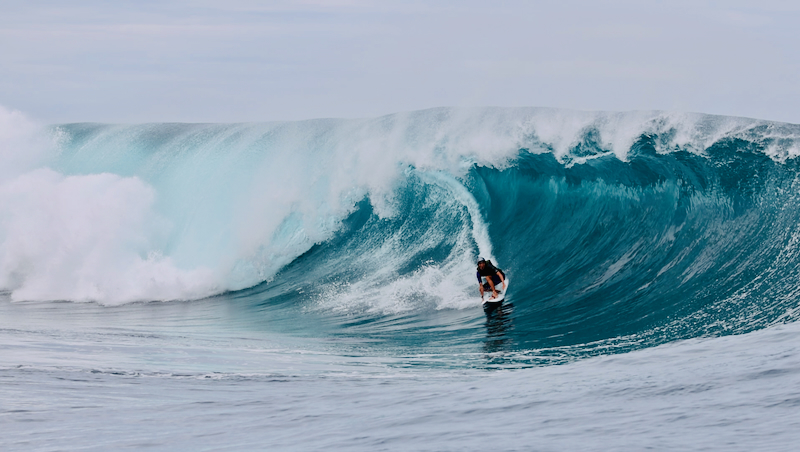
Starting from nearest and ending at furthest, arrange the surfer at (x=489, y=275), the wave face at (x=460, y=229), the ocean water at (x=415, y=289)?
the ocean water at (x=415, y=289), the wave face at (x=460, y=229), the surfer at (x=489, y=275)

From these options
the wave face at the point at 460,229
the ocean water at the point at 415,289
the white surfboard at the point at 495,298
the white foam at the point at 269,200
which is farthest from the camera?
the white foam at the point at 269,200

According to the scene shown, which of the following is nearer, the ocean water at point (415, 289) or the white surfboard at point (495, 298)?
the ocean water at point (415, 289)

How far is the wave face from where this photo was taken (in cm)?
875

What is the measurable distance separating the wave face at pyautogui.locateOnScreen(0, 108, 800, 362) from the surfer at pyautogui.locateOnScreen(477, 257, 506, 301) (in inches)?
11.9

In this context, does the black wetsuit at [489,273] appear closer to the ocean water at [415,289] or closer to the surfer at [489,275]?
the surfer at [489,275]

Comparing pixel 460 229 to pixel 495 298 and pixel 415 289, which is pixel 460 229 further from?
pixel 495 298

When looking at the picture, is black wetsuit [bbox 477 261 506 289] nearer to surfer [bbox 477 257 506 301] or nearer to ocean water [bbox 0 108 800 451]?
surfer [bbox 477 257 506 301]

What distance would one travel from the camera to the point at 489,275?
382 inches

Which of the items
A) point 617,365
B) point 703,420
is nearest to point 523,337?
point 617,365

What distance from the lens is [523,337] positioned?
8.00m

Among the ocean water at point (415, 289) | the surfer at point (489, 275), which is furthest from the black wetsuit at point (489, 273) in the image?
the ocean water at point (415, 289)

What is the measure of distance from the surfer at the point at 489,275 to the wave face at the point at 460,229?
302 mm

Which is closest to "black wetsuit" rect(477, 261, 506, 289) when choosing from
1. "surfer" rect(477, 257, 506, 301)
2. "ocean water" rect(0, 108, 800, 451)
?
"surfer" rect(477, 257, 506, 301)

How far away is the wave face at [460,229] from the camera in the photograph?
8.75 m
